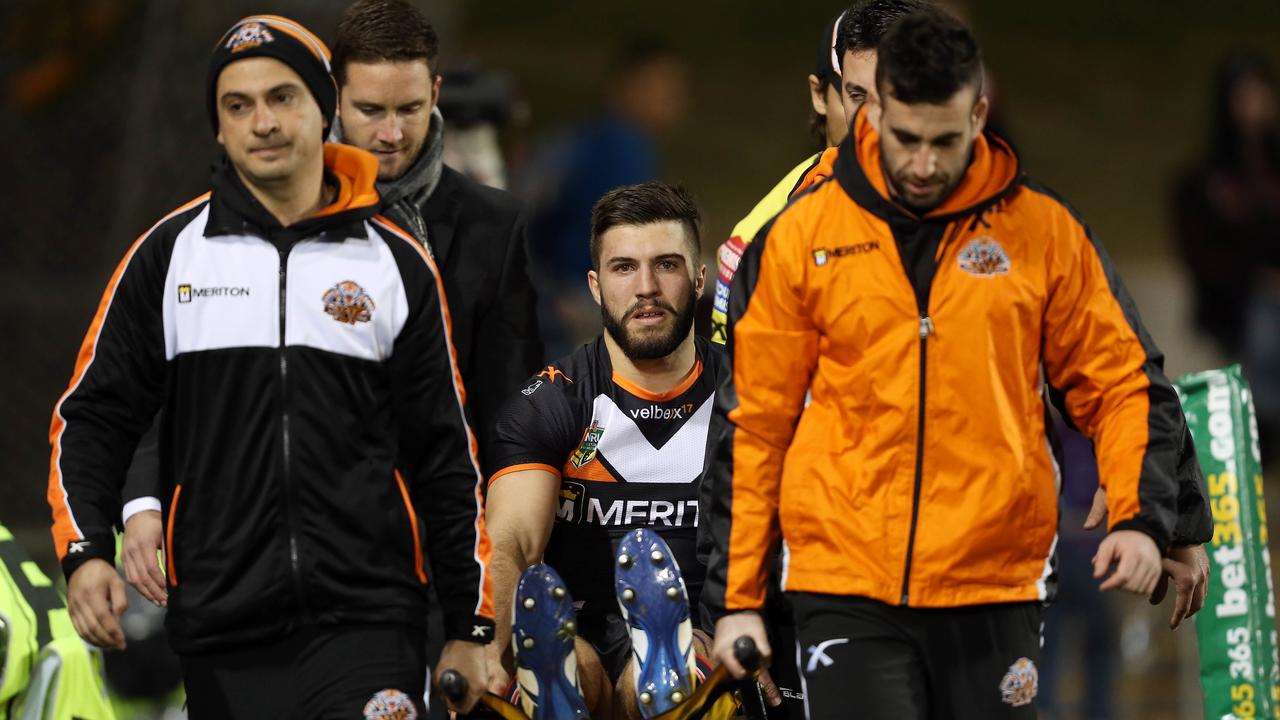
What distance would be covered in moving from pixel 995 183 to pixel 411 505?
55.8 inches

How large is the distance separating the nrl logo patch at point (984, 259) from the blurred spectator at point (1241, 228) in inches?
280

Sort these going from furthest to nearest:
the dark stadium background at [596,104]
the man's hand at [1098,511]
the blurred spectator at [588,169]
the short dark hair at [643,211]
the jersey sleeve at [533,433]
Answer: the blurred spectator at [588,169] < the dark stadium background at [596,104] < the short dark hair at [643,211] < the jersey sleeve at [533,433] < the man's hand at [1098,511]

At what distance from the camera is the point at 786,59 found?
17.2 metres

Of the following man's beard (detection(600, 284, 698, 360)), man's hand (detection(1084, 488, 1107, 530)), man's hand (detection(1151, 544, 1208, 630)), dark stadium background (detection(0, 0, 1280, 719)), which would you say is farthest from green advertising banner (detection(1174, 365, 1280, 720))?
dark stadium background (detection(0, 0, 1280, 719))

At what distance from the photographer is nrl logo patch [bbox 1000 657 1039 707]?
165 inches

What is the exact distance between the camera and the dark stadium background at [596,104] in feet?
33.2

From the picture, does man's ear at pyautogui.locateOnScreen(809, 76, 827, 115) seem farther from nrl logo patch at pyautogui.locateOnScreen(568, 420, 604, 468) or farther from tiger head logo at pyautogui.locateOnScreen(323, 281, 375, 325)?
tiger head logo at pyautogui.locateOnScreen(323, 281, 375, 325)

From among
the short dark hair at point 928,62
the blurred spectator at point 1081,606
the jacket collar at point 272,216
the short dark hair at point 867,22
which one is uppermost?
the short dark hair at point 867,22

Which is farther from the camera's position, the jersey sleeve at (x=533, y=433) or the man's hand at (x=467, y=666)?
the jersey sleeve at (x=533, y=433)

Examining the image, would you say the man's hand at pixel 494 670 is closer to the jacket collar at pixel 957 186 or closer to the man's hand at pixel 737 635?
the man's hand at pixel 737 635

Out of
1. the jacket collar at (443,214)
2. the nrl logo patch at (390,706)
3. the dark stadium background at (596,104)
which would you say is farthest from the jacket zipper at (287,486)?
the dark stadium background at (596,104)

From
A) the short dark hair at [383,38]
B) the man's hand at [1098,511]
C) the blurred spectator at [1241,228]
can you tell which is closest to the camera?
the man's hand at [1098,511]

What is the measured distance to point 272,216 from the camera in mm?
4305

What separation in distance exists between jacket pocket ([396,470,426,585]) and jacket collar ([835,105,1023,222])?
114 cm
